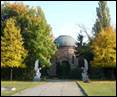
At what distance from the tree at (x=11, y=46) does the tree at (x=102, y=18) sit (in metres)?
15.7

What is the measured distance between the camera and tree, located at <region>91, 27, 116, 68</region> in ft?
202

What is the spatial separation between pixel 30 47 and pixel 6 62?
201 inches

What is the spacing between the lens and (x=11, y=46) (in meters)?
62.0

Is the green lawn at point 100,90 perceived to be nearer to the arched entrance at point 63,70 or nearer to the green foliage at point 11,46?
the green foliage at point 11,46

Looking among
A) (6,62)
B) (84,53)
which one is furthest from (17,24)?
(84,53)

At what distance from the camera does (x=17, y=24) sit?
6556 centimetres

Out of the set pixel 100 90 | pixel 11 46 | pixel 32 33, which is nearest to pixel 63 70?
pixel 32 33

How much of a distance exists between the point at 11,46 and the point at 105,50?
14.4m

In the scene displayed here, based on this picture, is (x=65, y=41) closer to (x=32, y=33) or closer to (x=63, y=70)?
(x=63, y=70)

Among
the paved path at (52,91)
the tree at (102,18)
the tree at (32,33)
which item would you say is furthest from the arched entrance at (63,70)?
the paved path at (52,91)

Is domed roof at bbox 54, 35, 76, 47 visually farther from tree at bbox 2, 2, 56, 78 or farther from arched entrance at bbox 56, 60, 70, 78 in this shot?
tree at bbox 2, 2, 56, 78

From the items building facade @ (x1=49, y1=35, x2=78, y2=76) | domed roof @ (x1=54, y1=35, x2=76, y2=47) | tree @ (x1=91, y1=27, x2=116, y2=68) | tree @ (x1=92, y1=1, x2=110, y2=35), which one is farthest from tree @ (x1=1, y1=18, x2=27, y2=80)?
domed roof @ (x1=54, y1=35, x2=76, y2=47)

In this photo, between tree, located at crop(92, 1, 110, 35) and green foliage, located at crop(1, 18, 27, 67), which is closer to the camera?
green foliage, located at crop(1, 18, 27, 67)

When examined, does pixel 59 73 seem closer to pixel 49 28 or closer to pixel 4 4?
pixel 49 28
